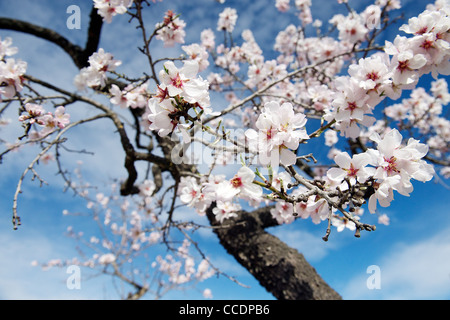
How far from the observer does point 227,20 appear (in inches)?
152

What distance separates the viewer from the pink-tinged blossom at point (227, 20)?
12.6ft

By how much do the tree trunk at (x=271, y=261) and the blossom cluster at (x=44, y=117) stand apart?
1.72 metres

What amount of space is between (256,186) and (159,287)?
7688mm

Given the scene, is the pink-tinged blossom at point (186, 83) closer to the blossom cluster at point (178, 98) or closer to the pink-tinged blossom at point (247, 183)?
the blossom cluster at point (178, 98)

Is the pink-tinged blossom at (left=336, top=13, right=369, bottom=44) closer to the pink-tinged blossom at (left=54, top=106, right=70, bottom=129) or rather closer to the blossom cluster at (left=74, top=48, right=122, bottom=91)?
the blossom cluster at (left=74, top=48, right=122, bottom=91)

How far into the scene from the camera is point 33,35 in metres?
3.61

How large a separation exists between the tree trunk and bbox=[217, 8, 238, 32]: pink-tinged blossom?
2.84m

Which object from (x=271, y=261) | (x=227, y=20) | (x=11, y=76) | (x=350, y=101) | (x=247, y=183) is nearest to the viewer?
(x=247, y=183)

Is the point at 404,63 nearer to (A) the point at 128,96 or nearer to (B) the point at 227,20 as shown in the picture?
(A) the point at 128,96

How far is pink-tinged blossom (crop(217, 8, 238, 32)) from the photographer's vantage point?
3855 mm

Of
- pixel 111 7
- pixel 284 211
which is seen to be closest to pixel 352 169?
pixel 284 211

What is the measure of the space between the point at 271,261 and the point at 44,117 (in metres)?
2.49
